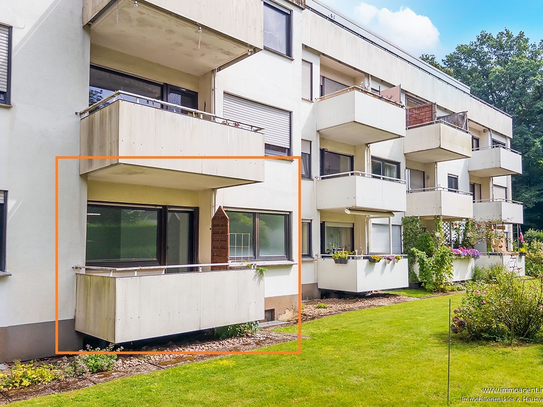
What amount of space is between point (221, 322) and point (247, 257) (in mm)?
3201

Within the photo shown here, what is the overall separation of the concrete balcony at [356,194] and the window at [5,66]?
1109cm

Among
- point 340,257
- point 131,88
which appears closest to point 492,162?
point 340,257

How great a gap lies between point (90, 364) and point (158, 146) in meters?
4.35

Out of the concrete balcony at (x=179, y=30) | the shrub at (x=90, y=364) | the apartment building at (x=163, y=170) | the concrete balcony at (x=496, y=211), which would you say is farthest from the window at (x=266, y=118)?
the concrete balcony at (x=496, y=211)

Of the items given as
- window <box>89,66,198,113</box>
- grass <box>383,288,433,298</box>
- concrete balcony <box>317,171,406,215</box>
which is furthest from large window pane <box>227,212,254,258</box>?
grass <box>383,288,433,298</box>

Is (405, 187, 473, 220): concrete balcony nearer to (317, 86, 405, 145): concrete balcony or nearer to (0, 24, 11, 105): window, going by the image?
(317, 86, 405, 145): concrete balcony

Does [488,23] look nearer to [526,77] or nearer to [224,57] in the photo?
[526,77]

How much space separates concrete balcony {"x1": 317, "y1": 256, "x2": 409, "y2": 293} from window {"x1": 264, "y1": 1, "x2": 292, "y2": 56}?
767 cm

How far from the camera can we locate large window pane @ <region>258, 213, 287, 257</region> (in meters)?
14.1

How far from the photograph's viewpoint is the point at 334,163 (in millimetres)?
19219

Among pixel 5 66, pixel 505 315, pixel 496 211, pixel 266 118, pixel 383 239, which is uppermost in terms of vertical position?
pixel 266 118

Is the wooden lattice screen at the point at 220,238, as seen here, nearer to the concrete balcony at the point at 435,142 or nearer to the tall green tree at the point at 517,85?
the concrete balcony at the point at 435,142

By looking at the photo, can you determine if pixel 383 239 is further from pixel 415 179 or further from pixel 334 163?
pixel 415 179

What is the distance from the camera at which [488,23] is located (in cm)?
5181
